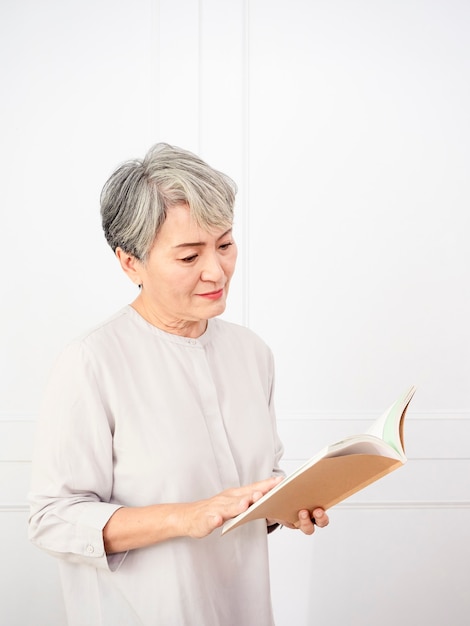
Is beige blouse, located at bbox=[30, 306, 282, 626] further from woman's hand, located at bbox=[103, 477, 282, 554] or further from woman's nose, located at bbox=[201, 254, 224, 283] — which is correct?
woman's nose, located at bbox=[201, 254, 224, 283]

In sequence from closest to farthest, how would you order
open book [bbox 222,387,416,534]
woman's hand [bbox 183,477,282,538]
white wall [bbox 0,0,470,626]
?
open book [bbox 222,387,416,534] < woman's hand [bbox 183,477,282,538] < white wall [bbox 0,0,470,626]

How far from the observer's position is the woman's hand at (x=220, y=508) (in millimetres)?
1253

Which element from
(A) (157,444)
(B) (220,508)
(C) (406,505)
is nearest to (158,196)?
(A) (157,444)

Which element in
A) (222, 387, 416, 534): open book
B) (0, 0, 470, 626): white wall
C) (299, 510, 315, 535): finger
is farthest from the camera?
(0, 0, 470, 626): white wall

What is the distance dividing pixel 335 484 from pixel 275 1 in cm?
212

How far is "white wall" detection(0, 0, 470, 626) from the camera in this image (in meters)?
2.79

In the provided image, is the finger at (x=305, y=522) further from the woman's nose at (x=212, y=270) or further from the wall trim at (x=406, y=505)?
the wall trim at (x=406, y=505)

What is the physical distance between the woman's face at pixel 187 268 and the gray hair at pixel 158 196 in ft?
0.06

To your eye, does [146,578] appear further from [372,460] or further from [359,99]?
[359,99]

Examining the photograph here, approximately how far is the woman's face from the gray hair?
0.06 ft

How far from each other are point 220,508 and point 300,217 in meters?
1.75

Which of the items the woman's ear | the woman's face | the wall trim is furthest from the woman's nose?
the wall trim

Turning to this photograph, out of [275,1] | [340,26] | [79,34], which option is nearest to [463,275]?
[340,26]

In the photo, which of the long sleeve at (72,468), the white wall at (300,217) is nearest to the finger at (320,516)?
the long sleeve at (72,468)
